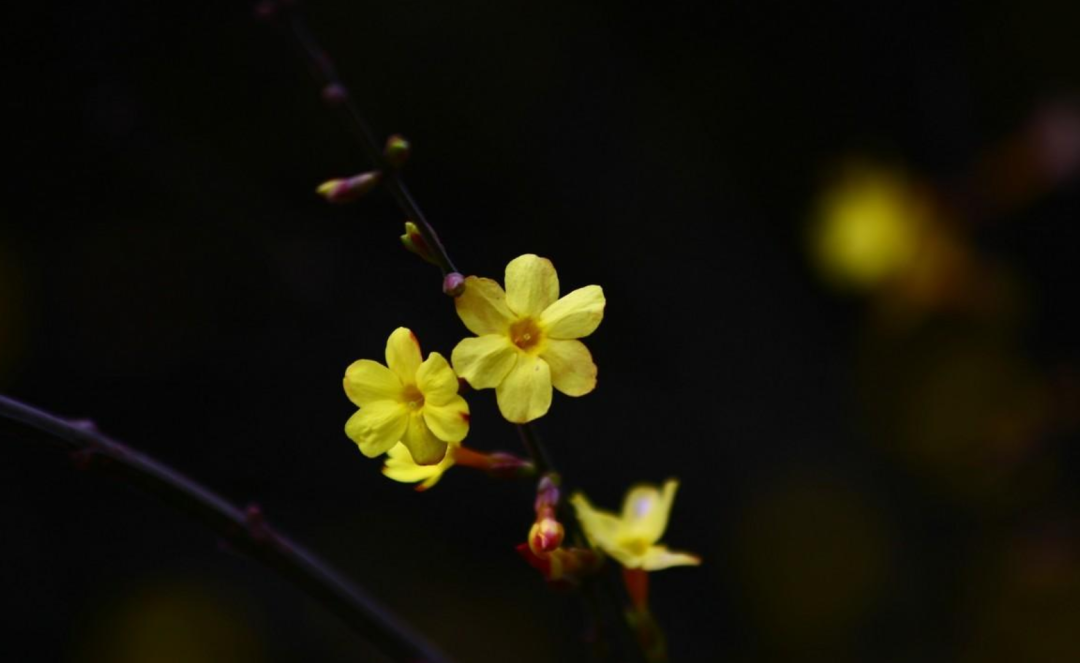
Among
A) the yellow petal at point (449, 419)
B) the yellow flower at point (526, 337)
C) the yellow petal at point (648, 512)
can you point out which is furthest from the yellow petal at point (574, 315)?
the yellow petal at point (648, 512)

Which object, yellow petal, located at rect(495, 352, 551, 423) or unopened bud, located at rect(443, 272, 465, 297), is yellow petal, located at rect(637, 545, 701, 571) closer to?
yellow petal, located at rect(495, 352, 551, 423)

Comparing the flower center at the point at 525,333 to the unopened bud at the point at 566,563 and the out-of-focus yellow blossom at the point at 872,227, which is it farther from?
the out-of-focus yellow blossom at the point at 872,227

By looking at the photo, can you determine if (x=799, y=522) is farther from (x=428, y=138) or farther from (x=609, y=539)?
(x=609, y=539)

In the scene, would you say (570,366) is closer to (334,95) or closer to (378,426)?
(378,426)

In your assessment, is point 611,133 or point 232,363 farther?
point 232,363

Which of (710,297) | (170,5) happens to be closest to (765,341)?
(710,297)

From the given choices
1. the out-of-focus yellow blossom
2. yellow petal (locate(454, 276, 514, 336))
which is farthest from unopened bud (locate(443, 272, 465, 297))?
the out-of-focus yellow blossom

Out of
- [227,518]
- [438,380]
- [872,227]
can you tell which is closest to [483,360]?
[438,380]
